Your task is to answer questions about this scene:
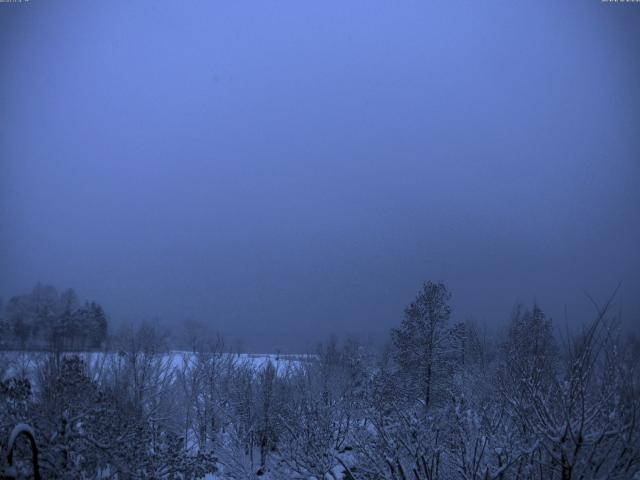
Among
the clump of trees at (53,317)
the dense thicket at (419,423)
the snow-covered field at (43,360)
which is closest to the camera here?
the dense thicket at (419,423)

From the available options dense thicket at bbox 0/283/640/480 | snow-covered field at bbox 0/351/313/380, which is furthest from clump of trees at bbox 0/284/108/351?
dense thicket at bbox 0/283/640/480

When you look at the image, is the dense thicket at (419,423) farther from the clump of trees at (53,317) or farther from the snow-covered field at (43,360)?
the clump of trees at (53,317)

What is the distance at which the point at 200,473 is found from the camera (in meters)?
13.1

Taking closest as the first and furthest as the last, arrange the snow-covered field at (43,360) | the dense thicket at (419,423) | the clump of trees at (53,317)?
the dense thicket at (419,423) < the snow-covered field at (43,360) < the clump of trees at (53,317)

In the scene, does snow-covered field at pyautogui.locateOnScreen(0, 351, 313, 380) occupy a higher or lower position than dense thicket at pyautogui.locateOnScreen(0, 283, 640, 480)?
lower

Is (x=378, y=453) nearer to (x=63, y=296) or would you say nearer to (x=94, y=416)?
(x=94, y=416)

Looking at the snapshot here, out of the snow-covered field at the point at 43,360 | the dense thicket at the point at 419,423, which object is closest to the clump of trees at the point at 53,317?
the snow-covered field at the point at 43,360

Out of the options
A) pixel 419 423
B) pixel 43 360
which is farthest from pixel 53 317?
pixel 419 423

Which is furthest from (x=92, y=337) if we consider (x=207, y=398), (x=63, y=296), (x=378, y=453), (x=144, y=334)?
(x=378, y=453)

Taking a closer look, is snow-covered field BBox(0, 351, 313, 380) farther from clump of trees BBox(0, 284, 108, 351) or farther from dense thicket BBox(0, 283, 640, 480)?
clump of trees BBox(0, 284, 108, 351)

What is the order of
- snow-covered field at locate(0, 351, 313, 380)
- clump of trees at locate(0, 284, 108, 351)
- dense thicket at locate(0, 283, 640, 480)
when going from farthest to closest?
clump of trees at locate(0, 284, 108, 351)
snow-covered field at locate(0, 351, 313, 380)
dense thicket at locate(0, 283, 640, 480)

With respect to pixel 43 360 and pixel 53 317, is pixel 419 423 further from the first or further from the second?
pixel 53 317

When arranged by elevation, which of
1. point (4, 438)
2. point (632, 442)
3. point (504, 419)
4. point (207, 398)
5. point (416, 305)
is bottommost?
point (207, 398)

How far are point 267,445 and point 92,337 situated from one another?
51.7 meters
